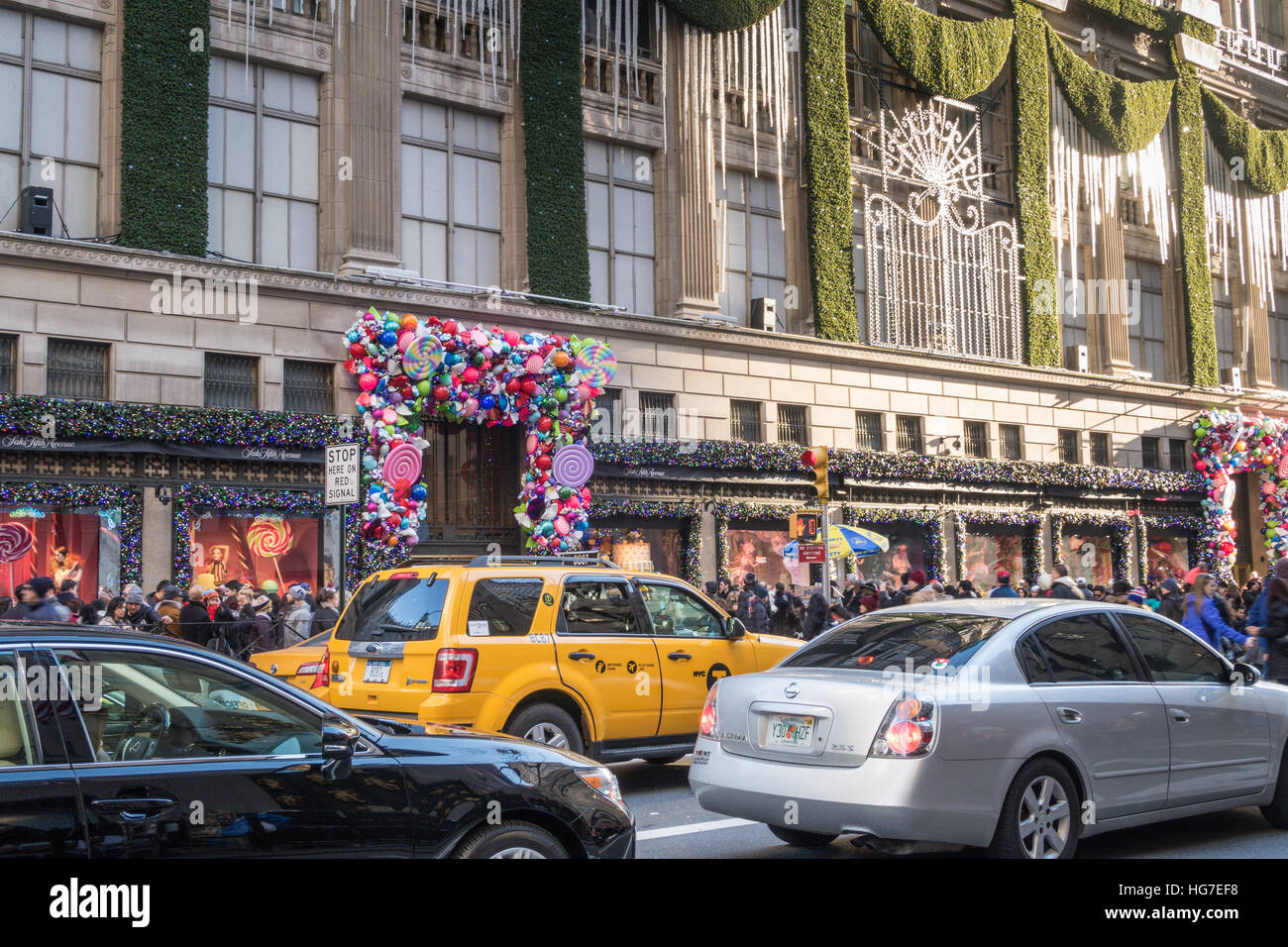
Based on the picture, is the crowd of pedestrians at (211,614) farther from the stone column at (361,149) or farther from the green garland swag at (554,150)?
the green garland swag at (554,150)

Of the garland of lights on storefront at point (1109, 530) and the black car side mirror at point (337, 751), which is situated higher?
the garland of lights on storefront at point (1109, 530)

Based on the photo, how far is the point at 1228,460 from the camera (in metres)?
40.3

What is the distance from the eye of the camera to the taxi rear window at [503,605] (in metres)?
10.4

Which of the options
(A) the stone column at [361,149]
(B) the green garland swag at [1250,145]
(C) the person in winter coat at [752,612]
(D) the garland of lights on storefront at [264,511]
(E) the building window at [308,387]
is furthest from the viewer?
(B) the green garland swag at [1250,145]

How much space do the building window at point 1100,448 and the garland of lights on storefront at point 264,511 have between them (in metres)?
23.1

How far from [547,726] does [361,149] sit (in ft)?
55.4

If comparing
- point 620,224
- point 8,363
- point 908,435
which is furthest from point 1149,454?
Result: point 8,363

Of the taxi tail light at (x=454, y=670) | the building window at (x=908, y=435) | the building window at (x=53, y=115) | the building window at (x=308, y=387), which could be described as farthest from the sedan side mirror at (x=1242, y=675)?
the building window at (x=908, y=435)

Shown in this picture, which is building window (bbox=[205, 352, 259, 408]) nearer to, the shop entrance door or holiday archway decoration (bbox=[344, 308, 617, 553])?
holiday archway decoration (bbox=[344, 308, 617, 553])

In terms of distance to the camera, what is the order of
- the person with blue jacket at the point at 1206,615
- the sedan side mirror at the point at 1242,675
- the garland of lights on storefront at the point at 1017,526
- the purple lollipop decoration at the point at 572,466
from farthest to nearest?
1. the garland of lights on storefront at the point at 1017,526
2. the purple lollipop decoration at the point at 572,466
3. the person with blue jacket at the point at 1206,615
4. the sedan side mirror at the point at 1242,675

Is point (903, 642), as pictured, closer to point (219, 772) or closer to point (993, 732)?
point (993, 732)

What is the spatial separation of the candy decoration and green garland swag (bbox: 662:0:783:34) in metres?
8.53

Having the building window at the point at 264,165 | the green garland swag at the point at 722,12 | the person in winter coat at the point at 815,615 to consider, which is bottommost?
the person in winter coat at the point at 815,615
